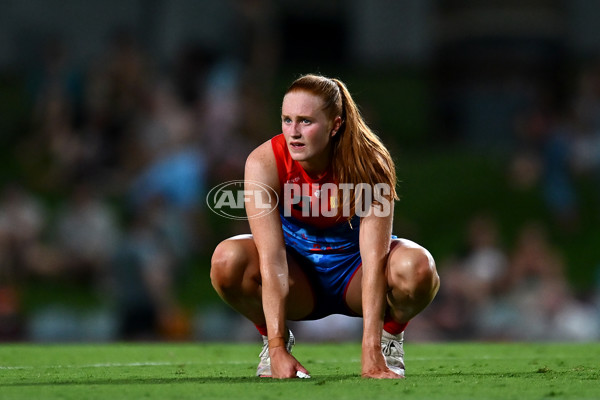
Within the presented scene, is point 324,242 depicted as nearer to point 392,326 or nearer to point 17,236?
point 392,326

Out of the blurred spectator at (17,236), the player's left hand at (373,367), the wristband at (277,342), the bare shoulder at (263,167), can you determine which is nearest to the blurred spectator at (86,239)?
the blurred spectator at (17,236)

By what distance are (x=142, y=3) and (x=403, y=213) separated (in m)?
5.48

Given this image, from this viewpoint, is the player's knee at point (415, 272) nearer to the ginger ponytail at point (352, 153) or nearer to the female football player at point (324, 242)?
the female football player at point (324, 242)

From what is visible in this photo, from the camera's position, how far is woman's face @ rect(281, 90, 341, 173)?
4.64 m

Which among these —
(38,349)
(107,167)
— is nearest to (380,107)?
Answer: (107,167)

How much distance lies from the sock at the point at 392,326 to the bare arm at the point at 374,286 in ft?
0.91

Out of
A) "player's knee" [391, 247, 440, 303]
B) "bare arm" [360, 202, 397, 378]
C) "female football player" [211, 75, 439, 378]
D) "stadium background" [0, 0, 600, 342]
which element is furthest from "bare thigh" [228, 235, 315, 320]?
"stadium background" [0, 0, 600, 342]

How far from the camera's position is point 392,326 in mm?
4945

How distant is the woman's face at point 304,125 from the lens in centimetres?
464

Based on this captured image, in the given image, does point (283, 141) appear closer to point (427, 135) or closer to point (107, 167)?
point (107, 167)

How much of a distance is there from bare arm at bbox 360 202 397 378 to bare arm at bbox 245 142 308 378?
310mm

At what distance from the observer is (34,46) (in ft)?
49.5

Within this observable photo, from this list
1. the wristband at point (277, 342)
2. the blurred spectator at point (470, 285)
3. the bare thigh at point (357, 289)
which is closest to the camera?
the wristband at point (277, 342)

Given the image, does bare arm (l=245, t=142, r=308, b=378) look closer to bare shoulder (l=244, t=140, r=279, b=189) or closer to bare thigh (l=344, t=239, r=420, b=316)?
bare shoulder (l=244, t=140, r=279, b=189)
